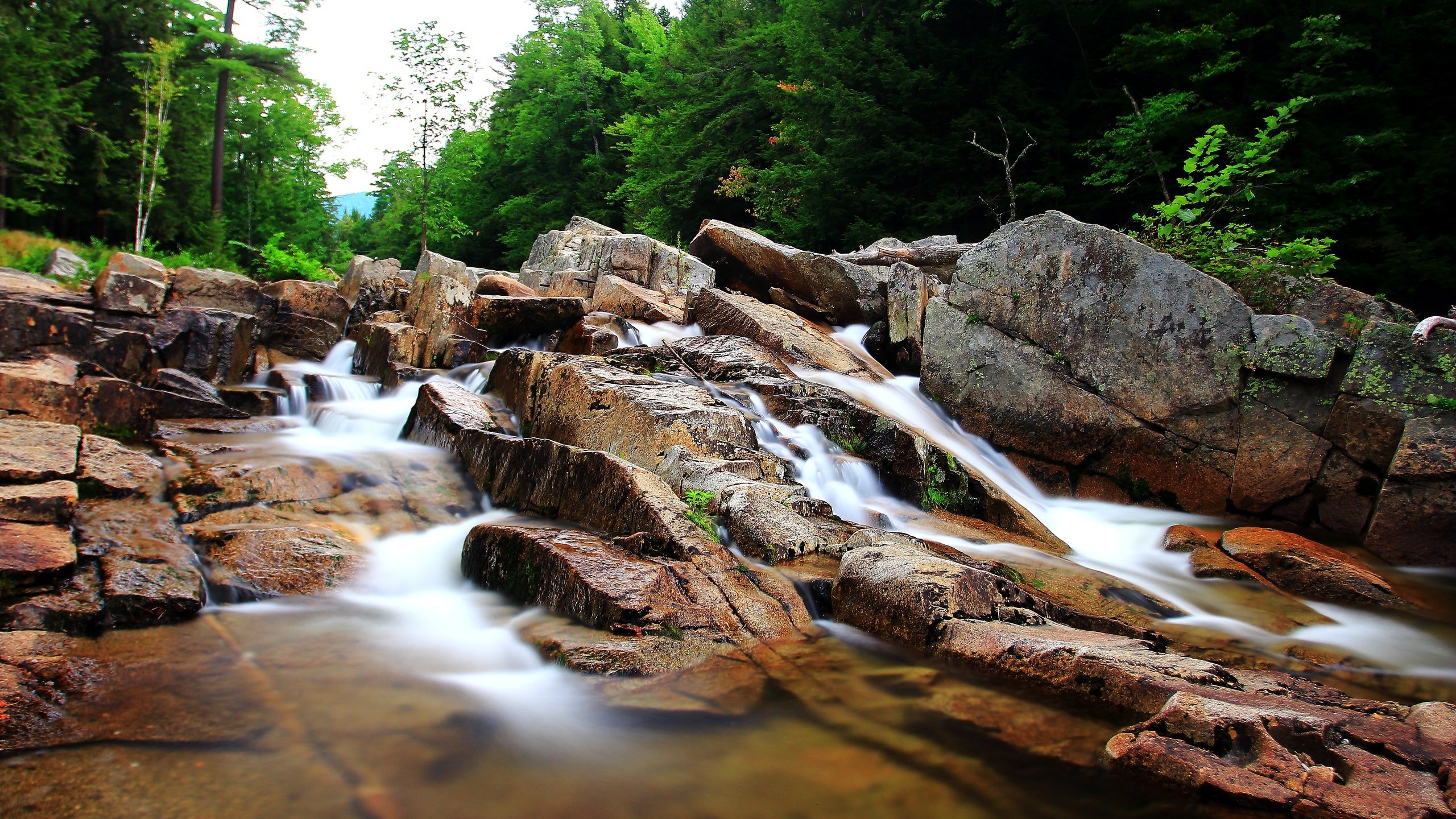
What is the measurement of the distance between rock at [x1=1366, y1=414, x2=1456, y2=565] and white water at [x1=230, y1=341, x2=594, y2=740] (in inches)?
331

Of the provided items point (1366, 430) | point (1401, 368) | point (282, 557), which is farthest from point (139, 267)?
point (1401, 368)

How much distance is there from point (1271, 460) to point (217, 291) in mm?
16572

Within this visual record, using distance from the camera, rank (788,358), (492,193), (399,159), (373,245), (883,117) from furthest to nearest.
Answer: (373,245) < (492,193) < (399,159) < (883,117) < (788,358)

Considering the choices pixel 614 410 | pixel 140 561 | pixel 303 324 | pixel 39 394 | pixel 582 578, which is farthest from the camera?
pixel 303 324

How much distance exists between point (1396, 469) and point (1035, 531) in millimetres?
3800

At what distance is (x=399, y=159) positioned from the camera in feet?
Result: 101

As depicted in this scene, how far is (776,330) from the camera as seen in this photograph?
1023 cm

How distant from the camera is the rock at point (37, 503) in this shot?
3955 millimetres

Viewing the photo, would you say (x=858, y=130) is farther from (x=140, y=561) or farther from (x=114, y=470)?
(x=140, y=561)

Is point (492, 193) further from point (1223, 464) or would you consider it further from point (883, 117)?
point (1223, 464)

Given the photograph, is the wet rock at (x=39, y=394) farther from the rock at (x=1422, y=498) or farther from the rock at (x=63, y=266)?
the rock at (x=1422, y=498)

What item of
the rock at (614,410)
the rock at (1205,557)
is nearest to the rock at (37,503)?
the rock at (614,410)

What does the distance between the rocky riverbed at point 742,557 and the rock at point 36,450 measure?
0.04m

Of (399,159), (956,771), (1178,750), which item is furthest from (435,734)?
(399,159)
